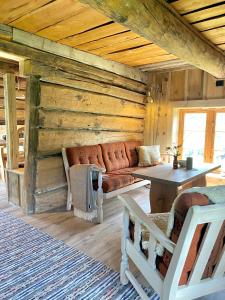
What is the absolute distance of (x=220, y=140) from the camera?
173 inches

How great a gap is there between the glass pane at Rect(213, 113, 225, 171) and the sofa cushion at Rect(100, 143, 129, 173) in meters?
1.72

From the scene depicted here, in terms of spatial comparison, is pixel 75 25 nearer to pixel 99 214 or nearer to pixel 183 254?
pixel 99 214

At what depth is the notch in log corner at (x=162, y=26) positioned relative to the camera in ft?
5.52

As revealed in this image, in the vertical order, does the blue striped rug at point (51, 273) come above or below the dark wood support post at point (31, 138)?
below

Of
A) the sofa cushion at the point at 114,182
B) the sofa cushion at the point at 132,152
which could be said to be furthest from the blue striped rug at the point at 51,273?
the sofa cushion at the point at 132,152

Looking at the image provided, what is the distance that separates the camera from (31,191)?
318cm

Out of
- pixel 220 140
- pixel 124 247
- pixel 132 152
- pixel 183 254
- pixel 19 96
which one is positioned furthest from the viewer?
pixel 19 96

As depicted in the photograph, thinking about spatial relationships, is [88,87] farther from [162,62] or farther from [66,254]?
[66,254]

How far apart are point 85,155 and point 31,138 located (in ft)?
2.82

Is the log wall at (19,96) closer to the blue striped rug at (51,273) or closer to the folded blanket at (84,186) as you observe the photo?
the folded blanket at (84,186)

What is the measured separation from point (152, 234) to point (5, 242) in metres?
1.83

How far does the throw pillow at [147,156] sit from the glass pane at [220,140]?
112cm

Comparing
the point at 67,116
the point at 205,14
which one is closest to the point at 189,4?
the point at 205,14

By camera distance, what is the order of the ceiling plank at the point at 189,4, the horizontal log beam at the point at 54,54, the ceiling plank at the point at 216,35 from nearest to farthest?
the ceiling plank at the point at 189,4, the ceiling plank at the point at 216,35, the horizontal log beam at the point at 54,54
